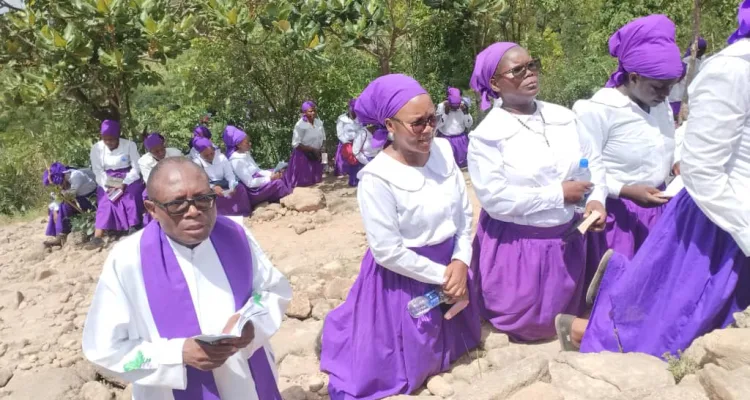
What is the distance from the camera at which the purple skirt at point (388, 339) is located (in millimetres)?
2916

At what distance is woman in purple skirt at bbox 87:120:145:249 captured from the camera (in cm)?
733

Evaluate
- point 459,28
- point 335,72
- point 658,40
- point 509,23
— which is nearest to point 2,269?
point 335,72

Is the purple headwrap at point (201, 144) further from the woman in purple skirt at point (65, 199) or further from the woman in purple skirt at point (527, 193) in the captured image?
the woman in purple skirt at point (527, 193)

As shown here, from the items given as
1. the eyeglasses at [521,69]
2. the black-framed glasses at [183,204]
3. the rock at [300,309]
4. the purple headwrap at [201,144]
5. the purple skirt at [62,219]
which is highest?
the eyeglasses at [521,69]

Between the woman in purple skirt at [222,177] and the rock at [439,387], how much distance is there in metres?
5.47

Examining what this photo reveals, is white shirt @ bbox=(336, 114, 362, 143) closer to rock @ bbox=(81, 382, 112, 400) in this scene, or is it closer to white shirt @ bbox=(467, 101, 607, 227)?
rock @ bbox=(81, 382, 112, 400)

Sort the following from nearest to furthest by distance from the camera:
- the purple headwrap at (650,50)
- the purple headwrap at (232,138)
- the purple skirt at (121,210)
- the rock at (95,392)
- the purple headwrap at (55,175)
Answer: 1. the purple headwrap at (650,50)
2. the rock at (95,392)
3. the purple skirt at (121,210)
4. the purple headwrap at (55,175)
5. the purple headwrap at (232,138)

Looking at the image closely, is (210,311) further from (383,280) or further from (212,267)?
(383,280)

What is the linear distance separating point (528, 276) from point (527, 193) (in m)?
0.47

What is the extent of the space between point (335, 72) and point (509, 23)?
357 centimetres

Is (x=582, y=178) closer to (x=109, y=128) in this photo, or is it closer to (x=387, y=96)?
(x=387, y=96)

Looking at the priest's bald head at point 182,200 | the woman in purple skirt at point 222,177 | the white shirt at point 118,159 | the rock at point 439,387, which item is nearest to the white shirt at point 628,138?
the rock at point 439,387

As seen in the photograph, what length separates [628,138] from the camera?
3.08 m

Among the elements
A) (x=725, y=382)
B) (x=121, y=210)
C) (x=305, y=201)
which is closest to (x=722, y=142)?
(x=725, y=382)
